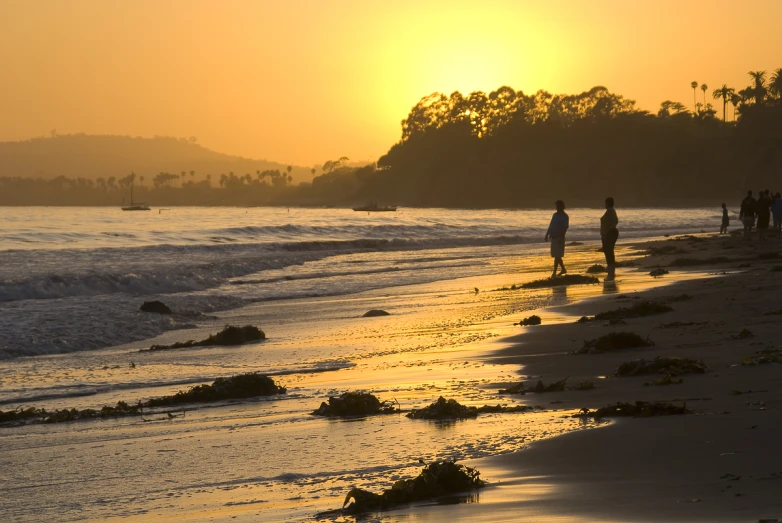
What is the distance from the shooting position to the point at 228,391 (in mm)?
7340

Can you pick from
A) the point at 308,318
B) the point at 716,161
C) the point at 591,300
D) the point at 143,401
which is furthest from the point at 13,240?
the point at 716,161

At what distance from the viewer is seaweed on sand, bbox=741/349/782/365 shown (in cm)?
655

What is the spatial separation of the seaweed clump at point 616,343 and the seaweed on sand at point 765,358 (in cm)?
148

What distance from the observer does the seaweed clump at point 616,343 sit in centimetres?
828

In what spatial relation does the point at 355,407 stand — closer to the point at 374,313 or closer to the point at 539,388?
the point at 539,388

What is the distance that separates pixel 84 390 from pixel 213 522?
15.9 ft

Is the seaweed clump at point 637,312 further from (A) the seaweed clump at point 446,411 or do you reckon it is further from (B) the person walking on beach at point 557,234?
(B) the person walking on beach at point 557,234

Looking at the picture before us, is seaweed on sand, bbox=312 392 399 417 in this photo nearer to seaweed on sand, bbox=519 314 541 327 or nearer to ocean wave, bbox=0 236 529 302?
seaweed on sand, bbox=519 314 541 327

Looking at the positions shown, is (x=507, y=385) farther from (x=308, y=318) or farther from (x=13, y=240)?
(x=13, y=240)

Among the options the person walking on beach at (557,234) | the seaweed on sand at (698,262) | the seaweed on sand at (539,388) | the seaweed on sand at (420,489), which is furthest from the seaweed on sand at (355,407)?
the seaweed on sand at (698,262)

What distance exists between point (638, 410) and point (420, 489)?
190 centimetres

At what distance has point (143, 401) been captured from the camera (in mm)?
7531

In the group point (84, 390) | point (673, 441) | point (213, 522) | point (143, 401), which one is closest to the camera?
point (213, 522)

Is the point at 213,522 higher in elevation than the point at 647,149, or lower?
lower
